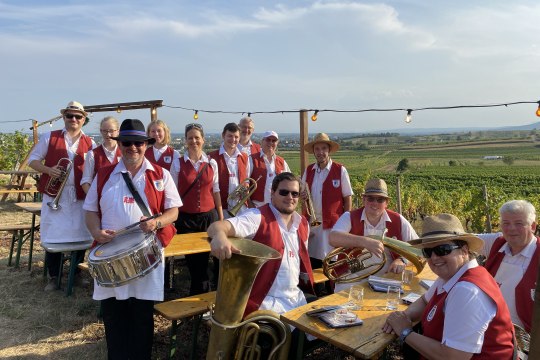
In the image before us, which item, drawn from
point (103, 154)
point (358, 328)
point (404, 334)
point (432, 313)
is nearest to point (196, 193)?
point (103, 154)

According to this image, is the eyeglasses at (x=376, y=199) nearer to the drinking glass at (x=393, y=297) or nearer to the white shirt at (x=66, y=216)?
the drinking glass at (x=393, y=297)

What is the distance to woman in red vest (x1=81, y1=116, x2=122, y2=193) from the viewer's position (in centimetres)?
506

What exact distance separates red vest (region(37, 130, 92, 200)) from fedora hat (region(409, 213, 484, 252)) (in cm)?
433

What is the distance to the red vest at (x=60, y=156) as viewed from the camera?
5388 mm

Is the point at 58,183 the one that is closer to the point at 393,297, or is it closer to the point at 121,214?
the point at 121,214

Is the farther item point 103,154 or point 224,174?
point 224,174

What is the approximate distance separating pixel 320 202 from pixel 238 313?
3269 millimetres

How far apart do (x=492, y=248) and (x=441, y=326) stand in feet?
5.12

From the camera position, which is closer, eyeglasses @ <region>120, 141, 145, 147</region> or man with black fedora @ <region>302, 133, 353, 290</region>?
eyeglasses @ <region>120, 141, 145, 147</region>

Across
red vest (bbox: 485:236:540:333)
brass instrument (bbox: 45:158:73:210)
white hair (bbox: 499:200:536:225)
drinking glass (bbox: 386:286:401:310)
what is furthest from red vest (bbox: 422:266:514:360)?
brass instrument (bbox: 45:158:73:210)

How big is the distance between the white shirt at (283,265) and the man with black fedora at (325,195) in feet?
→ 7.00

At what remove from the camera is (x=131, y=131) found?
367 cm

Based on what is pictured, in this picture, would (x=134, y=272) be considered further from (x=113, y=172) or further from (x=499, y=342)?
(x=499, y=342)

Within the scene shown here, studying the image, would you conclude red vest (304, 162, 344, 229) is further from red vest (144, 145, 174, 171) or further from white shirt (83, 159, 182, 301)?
white shirt (83, 159, 182, 301)
